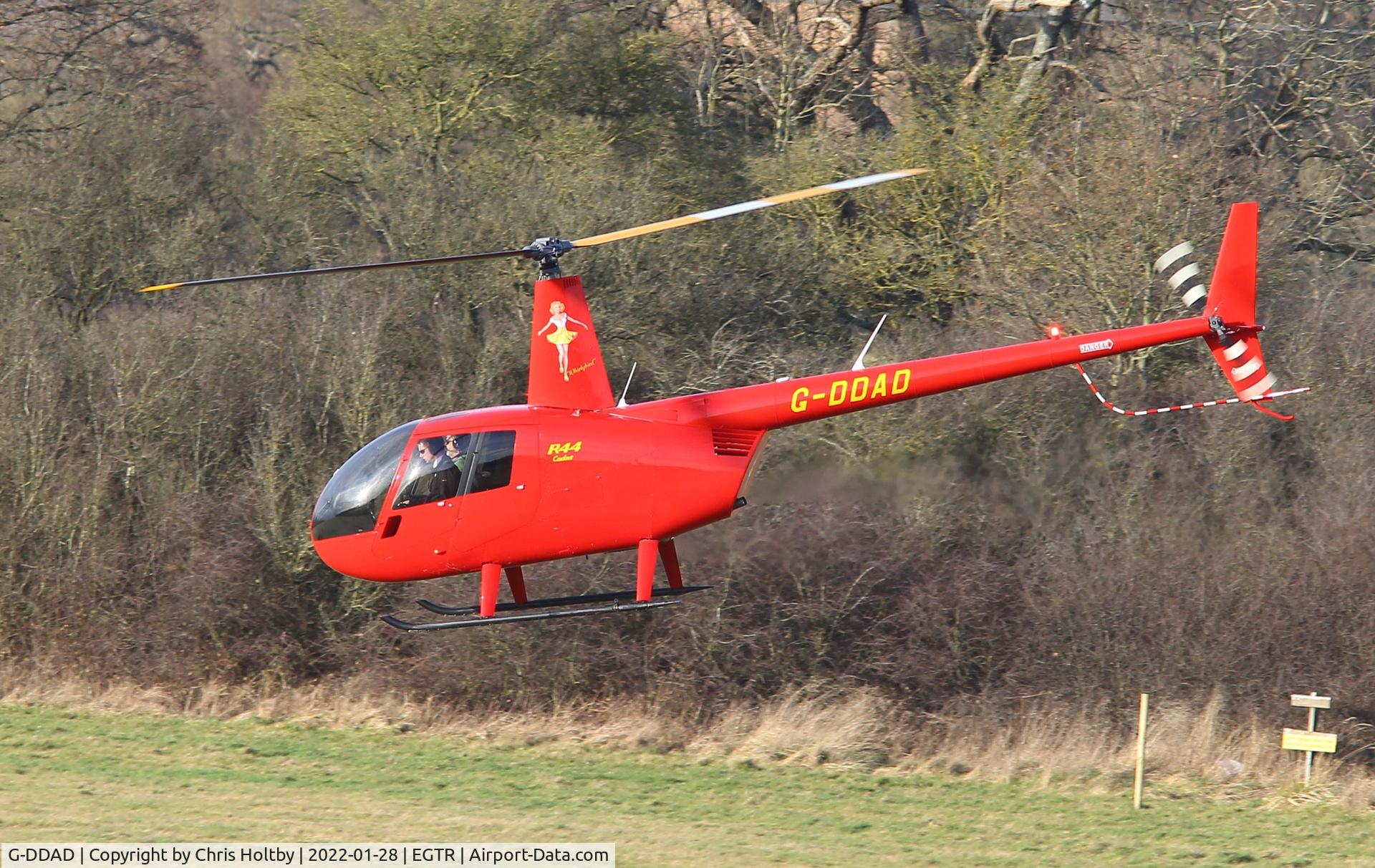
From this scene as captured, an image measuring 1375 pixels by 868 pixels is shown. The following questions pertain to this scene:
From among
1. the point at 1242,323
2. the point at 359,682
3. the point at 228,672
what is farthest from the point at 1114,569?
the point at 228,672

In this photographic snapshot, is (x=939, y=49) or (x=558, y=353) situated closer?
(x=558, y=353)

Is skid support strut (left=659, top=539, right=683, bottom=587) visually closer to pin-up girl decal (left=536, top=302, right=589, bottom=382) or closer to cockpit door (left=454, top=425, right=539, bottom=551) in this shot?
cockpit door (left=454, top=425, right=539, bottom=551)

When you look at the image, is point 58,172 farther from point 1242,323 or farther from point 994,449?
point 1242,323

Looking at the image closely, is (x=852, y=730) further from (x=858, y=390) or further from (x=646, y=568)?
(x=858, y=390)

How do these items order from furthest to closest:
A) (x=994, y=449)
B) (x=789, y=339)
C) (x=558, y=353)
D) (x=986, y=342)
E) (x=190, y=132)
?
(x=190, y=132), (x=789, y=339), (x=986, y=342), (x=994, y=449), (x=558, y=353)

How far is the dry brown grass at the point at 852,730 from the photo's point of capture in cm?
1897

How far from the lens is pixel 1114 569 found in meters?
20.9

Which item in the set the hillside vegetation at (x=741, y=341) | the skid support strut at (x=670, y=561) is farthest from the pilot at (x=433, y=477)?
the hillside vegetation at (x=741, y=341)

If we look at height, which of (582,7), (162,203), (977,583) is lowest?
(977,583)

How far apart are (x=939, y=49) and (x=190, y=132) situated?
43.1ft

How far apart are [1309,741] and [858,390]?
8.18 metres

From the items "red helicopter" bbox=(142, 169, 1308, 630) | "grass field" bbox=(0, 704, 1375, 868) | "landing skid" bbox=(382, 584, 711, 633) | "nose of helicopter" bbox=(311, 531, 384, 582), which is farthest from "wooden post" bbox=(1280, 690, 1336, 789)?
"nose of helicopter" bbox=(311, 531, 384, 582)

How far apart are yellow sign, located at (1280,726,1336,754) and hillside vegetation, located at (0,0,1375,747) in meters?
2.49

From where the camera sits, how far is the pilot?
41.0 feet
